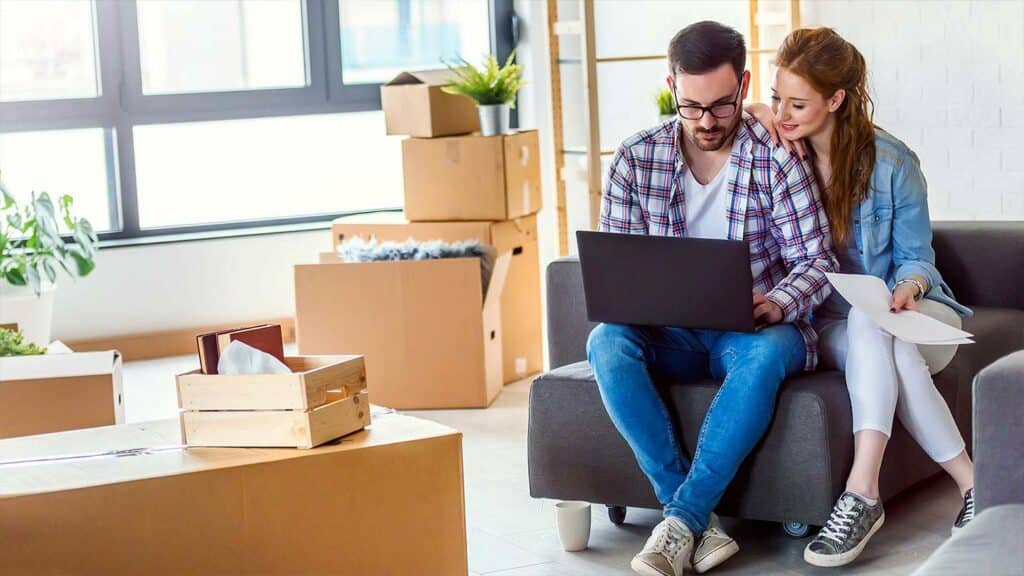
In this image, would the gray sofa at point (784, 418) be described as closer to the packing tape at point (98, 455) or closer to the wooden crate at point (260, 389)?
the wooden crate at point (260, 389)

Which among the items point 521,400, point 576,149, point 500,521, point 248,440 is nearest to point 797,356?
point 500,521

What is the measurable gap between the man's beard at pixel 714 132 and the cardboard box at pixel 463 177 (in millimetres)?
1672

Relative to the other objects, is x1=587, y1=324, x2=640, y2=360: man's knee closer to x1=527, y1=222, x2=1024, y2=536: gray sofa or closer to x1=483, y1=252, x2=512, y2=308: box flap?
x1=527, y1=222, x2=1024, y2=536: gray sofa

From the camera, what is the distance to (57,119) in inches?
203

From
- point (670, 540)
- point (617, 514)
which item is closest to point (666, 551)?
point (670, 540)

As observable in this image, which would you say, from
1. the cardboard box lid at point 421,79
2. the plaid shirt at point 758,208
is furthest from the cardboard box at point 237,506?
the cardboard box lid at point 421,79

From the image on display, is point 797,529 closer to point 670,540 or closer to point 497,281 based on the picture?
point 670,540

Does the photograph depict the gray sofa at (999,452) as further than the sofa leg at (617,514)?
No

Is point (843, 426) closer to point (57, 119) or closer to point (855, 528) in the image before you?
point (855, 528)

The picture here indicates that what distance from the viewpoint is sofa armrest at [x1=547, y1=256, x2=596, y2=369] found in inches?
124

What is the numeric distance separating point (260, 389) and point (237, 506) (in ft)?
0.67

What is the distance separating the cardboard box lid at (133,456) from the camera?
2195 millimetres

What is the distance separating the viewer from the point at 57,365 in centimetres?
322

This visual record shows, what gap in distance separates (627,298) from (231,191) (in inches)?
125
